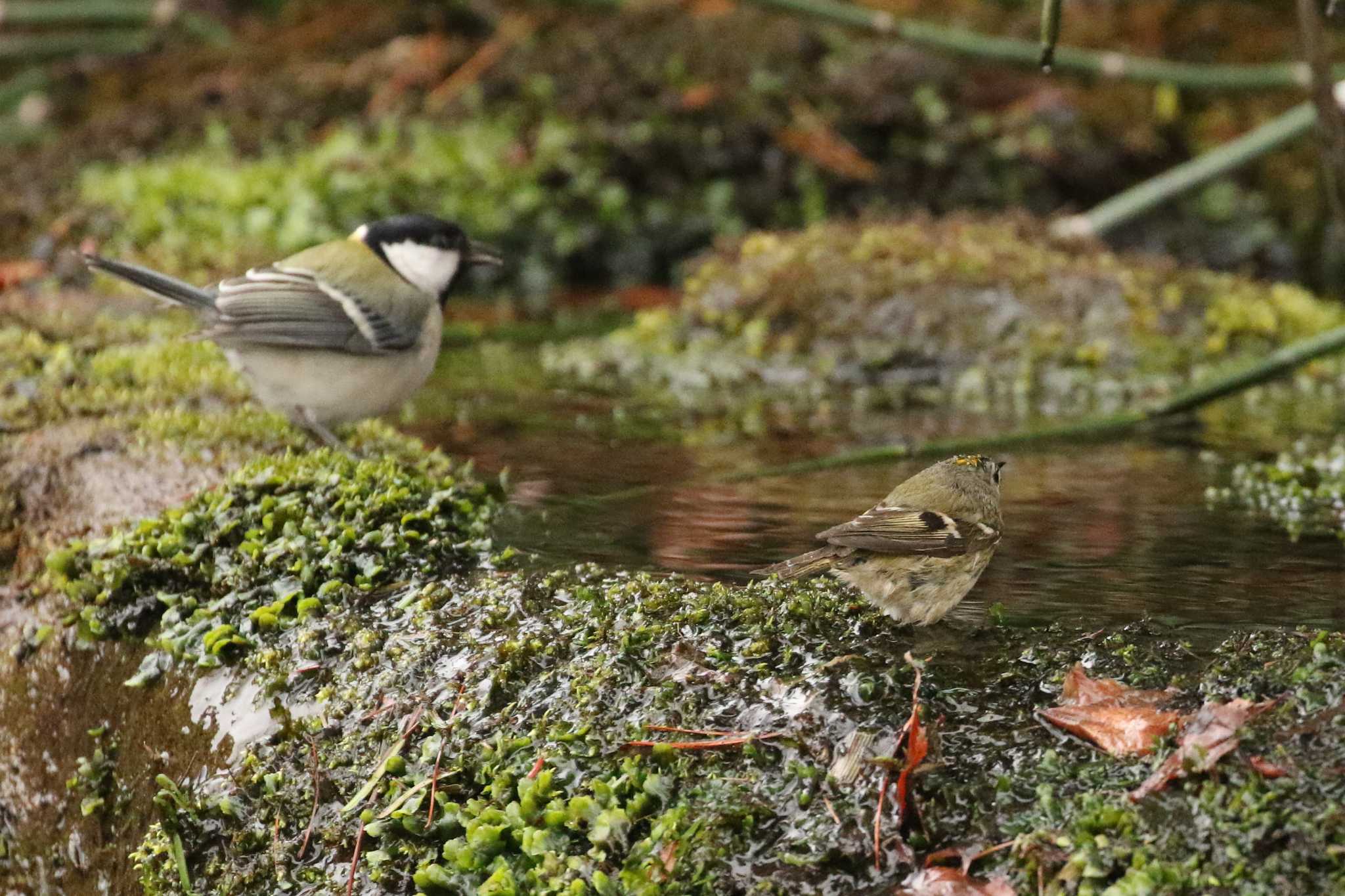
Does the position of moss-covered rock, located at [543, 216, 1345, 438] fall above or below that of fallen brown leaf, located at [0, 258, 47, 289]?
below

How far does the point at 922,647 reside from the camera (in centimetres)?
316

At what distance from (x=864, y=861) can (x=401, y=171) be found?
6.96 m

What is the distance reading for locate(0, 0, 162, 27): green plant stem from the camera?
9.23 m

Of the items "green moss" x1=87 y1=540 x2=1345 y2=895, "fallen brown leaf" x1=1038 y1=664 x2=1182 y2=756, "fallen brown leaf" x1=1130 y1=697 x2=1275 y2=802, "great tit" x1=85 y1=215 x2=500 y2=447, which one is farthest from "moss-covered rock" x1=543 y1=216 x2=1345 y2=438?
"fallen brown leaf" x1=1130 y1=697 x2=1275 y2=802

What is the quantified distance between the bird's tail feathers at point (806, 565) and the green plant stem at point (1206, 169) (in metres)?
3.70

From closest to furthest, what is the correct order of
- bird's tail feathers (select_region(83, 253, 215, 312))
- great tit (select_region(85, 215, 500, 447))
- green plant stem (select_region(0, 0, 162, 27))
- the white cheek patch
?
bird's tail feathers (select_region(83, 253, 215, 312)) → great tit (select_region(85, 215, 500, 447)) → the white cheek patch → green plant stem (select_region(0, 0, 162, 27))

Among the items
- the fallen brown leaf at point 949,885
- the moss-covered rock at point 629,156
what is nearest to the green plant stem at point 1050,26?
the fallen brown leaf at point 949,885

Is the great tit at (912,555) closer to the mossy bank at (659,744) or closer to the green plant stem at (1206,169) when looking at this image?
the mossy bank at (659,744)

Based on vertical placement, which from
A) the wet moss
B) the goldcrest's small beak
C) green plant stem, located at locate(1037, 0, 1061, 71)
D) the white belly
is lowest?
the wet moss

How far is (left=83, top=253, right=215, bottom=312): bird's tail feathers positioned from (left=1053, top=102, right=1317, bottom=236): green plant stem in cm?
401

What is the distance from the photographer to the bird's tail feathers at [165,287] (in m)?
4.38

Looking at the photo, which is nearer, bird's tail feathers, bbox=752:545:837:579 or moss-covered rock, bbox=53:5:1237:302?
bird's tail feathers, bbox=752:545:837:579

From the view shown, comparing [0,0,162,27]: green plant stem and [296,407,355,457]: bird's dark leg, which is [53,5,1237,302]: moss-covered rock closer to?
[0,0,162,27]: green plant stem

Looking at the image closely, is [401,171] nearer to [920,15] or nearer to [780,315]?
[780,315]
